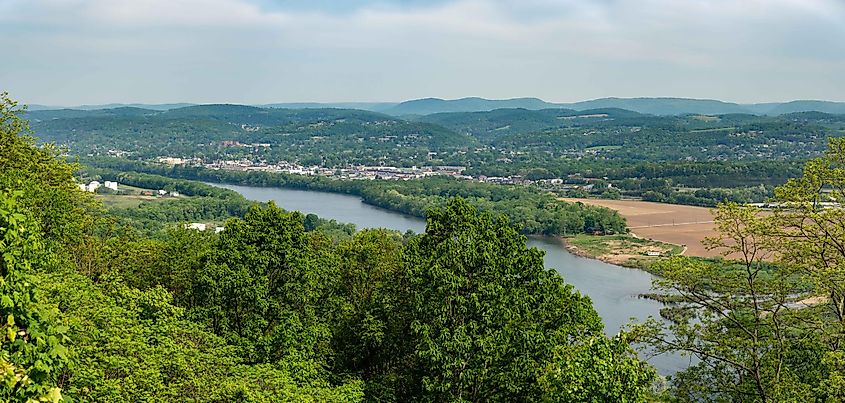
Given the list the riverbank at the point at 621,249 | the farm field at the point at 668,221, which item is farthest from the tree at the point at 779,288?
the farm field at the point at 668,221

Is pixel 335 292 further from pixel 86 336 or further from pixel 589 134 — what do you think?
pixel 589 134

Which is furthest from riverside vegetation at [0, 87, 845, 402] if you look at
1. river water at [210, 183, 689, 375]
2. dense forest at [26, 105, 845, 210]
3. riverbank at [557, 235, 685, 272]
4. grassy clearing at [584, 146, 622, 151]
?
grassy clearing at [584, 146, 622, 151]

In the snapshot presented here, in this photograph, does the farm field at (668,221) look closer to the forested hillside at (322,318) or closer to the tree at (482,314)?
the tree at (482,314)

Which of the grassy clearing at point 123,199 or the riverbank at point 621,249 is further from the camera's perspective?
the grassy clearing at point 123,199

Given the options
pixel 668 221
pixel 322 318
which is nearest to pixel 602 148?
pixel 668 221

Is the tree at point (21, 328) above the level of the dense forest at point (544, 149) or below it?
above

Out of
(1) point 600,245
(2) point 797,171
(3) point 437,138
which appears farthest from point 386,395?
(3) point 437,138

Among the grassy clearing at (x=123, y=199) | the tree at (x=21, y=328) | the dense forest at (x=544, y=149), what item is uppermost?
the tree at (x=21, y=328)
